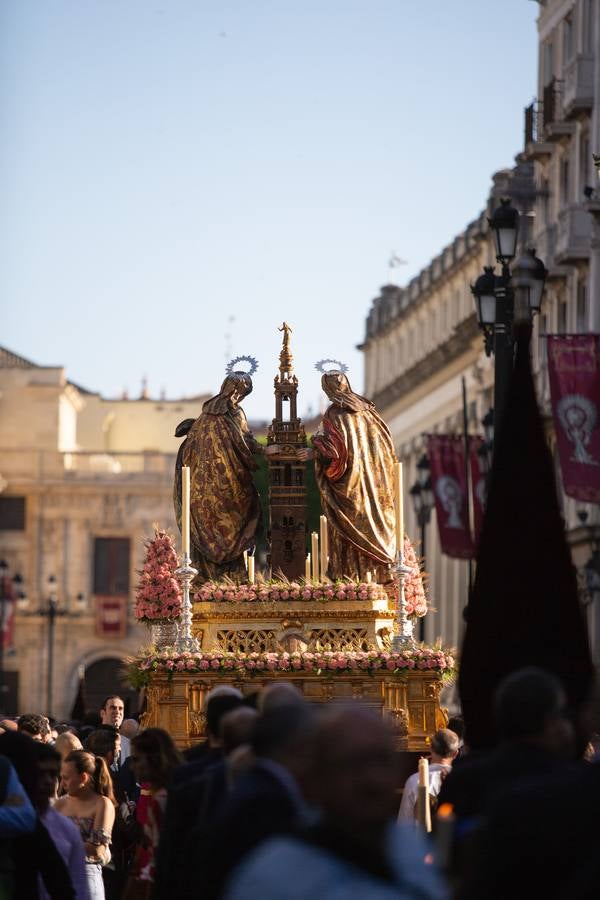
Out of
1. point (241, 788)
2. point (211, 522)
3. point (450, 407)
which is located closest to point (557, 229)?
point (450, 407)

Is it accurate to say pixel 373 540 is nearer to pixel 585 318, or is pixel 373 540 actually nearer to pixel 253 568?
pixel 253 568

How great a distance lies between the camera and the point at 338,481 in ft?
72.1

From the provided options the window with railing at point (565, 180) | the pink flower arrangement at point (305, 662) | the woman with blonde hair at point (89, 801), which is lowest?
the woman with blonde hair at point (89, 801)

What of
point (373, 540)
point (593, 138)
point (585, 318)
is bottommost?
point (373, 540)

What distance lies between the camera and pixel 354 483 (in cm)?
2192

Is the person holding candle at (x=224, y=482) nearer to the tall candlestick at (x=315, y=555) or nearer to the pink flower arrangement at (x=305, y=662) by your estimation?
the tall candlestick at (x=315, y=555)

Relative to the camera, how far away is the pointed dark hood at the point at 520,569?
11852mm

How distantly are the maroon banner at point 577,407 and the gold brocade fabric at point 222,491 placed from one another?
38.2 ft

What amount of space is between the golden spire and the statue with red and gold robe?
43cm

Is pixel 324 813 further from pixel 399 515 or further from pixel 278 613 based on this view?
pixel 278 613

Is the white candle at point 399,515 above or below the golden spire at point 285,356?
below

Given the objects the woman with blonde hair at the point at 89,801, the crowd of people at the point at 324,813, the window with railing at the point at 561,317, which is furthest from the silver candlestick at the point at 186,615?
the window with railing at the point at 561,317

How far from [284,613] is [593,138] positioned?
108 feet

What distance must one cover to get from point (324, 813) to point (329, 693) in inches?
559
